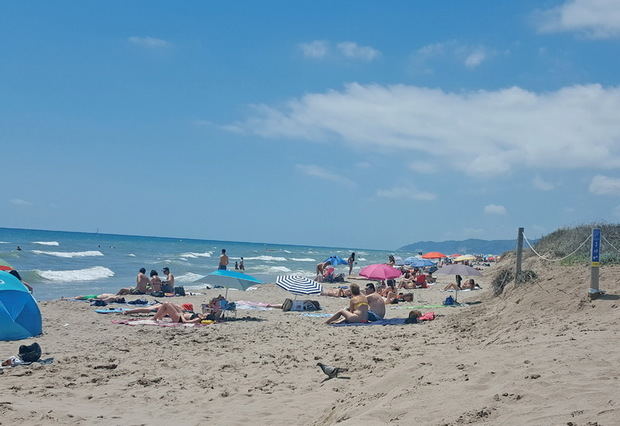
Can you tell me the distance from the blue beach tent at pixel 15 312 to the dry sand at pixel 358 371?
1.00 feet

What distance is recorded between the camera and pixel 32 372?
7.31 m

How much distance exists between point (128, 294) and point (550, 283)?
12566 millimetres

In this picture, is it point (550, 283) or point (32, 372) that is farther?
point (550, 283)

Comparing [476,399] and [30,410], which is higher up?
[476,399]

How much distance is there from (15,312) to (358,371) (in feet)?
21.0

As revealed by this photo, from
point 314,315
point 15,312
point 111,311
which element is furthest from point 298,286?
point 15,312

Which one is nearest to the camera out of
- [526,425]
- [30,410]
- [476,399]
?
[526,425]

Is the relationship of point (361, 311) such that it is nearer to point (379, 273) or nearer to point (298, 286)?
point (298, 286)

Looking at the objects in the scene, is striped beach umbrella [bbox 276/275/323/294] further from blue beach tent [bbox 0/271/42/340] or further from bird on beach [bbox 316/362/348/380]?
bird on beach [bbox 316/362/348/380]

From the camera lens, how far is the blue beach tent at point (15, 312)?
9.38 meters

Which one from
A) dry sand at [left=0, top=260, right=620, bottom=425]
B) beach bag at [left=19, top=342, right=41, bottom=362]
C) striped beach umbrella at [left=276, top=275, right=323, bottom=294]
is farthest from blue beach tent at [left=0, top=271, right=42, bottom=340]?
striped beach umbrella at [left=276, top=275, right=323, bottom=294]

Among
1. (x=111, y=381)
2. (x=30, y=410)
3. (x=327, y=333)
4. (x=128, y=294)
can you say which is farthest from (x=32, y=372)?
(x=128, y=294)

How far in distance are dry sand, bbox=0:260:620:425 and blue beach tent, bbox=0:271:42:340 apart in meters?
0.31

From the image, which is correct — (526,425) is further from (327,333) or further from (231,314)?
(231,314)
